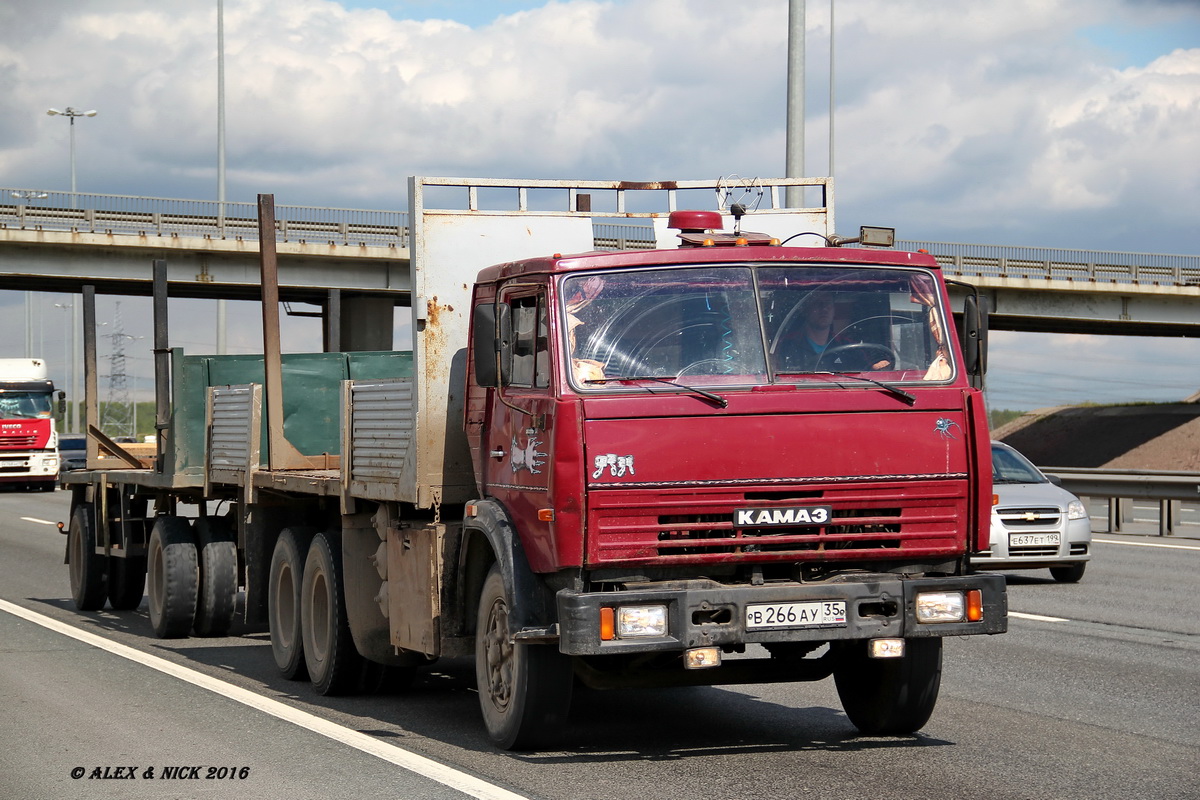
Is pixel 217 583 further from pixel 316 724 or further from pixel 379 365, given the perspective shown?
pixel 316 724

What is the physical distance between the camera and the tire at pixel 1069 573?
1677cm

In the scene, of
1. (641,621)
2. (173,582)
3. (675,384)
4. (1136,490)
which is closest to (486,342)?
(675,384)

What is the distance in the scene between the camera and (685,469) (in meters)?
7.07

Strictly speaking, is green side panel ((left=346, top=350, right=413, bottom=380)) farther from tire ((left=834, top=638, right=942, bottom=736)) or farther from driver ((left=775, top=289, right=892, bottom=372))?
driver ((left=775, top=289, right=892, bottom=372))

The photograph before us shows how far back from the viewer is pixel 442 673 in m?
11.0

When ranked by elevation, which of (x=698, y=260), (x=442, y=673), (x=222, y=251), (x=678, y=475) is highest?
(x=222, y=251)

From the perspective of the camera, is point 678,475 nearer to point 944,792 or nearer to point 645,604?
point 645,604

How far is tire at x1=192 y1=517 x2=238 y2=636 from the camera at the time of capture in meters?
13.1

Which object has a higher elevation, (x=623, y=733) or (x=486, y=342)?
(x=486, y=342)

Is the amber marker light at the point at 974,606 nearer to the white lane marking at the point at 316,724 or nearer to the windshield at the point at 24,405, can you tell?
the white lane marking at the point at 316,724

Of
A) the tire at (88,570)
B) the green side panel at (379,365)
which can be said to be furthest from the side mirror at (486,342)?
the tire at (88,570)

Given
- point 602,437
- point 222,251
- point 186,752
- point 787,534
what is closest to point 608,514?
point 602,437

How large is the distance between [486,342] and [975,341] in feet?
7.70

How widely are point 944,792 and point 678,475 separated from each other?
173 centimetres
